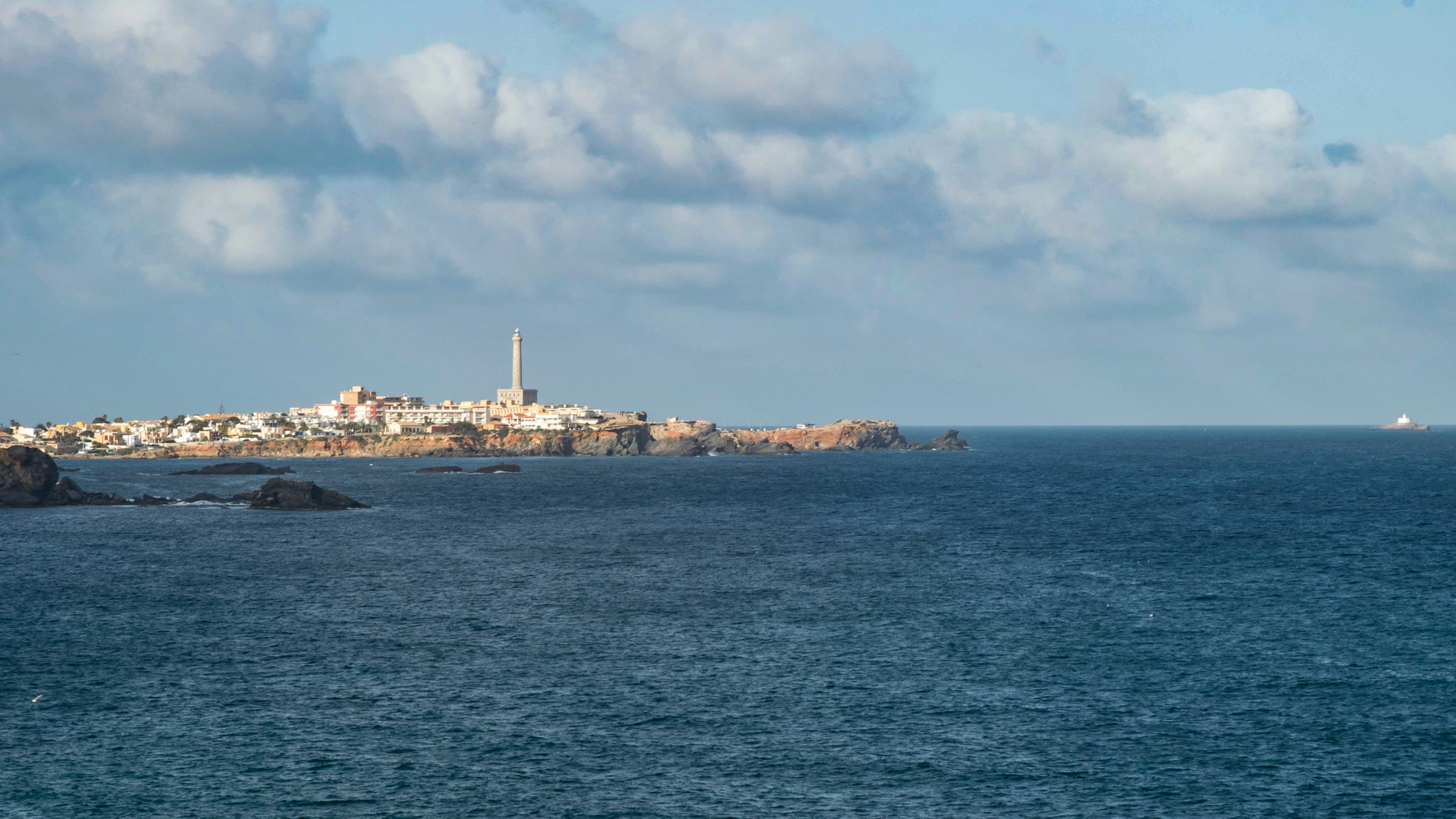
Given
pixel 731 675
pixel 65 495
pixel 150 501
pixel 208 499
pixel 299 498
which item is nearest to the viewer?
pixel 731 675

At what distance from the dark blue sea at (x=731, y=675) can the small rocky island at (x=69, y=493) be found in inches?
1234

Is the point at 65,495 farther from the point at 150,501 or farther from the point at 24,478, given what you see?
the point at 150,501

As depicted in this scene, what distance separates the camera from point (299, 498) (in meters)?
131

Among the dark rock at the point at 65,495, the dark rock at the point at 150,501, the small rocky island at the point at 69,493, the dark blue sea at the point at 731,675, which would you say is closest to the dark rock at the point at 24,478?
the small rocky island at the point at 69,493

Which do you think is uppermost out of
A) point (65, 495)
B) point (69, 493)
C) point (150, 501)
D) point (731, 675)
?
point (69, 493)

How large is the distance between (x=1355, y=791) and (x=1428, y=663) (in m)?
19.8

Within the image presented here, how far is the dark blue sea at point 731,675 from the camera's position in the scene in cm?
3591

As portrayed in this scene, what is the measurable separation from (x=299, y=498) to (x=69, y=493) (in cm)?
3258

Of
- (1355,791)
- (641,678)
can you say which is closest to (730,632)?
→ (641,678)

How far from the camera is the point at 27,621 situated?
60.8 metres

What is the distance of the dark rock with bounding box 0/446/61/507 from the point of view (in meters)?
134

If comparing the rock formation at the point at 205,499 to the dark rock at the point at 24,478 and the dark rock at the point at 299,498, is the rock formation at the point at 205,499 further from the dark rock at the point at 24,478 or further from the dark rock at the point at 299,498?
the dark rock at the point at 24,478

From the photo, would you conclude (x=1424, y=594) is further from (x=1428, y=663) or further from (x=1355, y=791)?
(x=1355, y=791)

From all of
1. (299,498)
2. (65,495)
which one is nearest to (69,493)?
(65,495)
